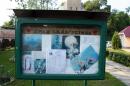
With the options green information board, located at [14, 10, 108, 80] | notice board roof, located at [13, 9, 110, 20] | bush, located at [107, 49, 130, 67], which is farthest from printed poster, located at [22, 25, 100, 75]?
bush, located at [107, 49, 130, 67]

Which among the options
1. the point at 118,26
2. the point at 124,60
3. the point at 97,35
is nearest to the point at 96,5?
the point at 118,26

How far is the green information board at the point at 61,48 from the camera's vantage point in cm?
443

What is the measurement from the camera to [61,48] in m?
4.48

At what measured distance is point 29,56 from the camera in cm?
448

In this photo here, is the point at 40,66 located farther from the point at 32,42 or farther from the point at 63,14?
the point at 63,14

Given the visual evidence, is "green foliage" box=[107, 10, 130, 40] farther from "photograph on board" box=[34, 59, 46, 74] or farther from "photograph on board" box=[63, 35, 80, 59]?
"photograph on board" box=[34, 59, 46, 74]

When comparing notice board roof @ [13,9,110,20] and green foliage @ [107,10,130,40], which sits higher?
green foliage @ [107,10,130,40]

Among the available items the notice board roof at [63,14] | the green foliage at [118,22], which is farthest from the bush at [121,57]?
the green foliage at [118,22]

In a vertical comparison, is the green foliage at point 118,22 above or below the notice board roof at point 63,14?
above

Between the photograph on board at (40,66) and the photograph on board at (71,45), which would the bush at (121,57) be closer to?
the photograph on board at (71,45)

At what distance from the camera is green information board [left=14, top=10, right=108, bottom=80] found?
4434mm

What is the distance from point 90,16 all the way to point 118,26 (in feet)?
261

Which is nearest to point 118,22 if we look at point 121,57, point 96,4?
point 96,4

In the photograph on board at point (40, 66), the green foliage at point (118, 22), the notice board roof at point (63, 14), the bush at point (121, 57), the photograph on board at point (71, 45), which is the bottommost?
the bush at point (121, 57)
